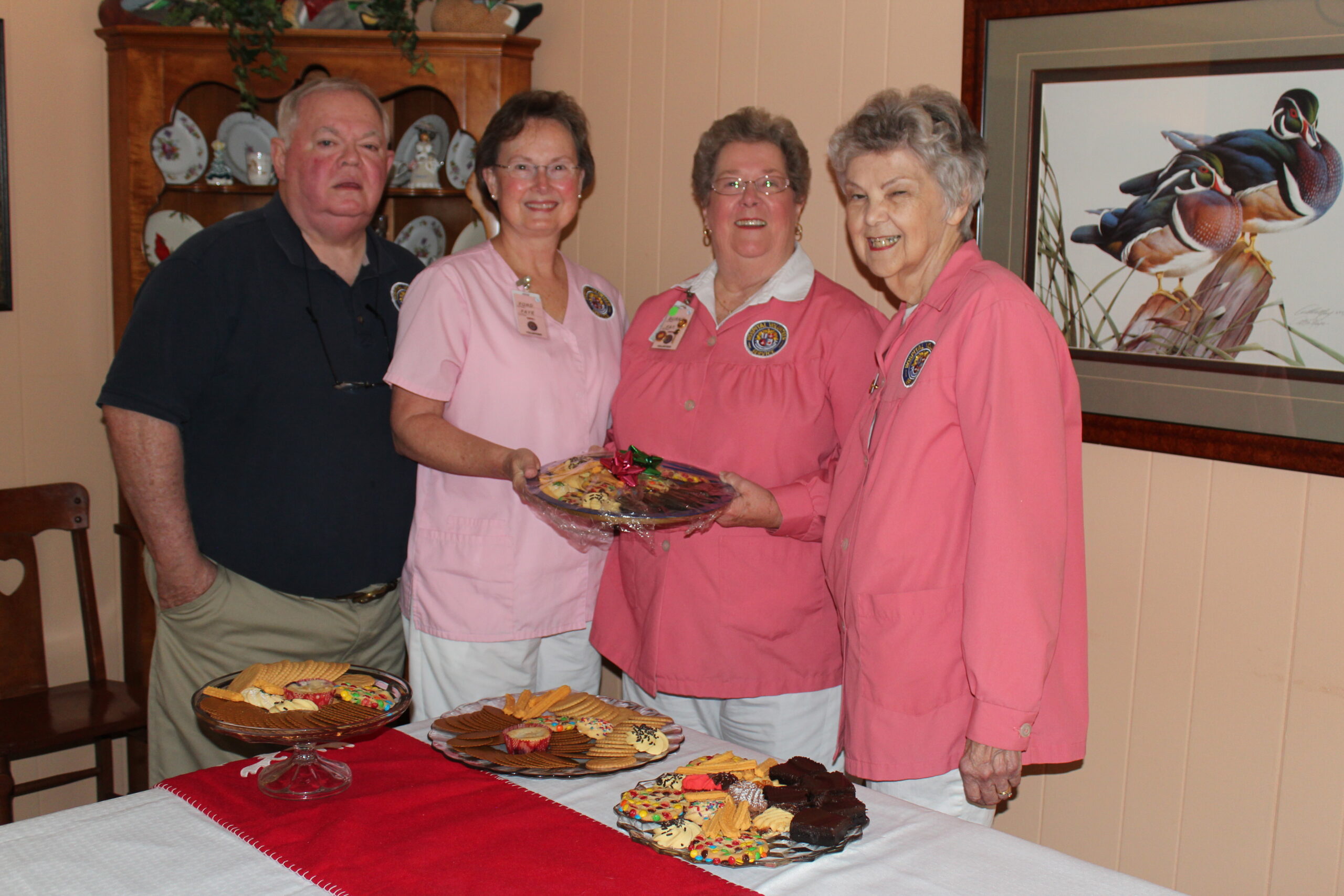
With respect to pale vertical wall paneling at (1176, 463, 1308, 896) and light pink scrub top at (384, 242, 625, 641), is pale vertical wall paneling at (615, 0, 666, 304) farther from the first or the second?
pale vertical wall paneling at (1176, 463, 1308, 896)

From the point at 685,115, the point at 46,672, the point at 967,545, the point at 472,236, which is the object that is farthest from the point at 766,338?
the point at 46,672

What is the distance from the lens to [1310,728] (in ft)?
6.57

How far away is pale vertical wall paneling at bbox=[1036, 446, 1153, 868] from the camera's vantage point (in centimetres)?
225

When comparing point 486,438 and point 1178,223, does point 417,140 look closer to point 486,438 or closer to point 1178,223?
point 486,438

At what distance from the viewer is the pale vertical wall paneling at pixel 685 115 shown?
3064 mm

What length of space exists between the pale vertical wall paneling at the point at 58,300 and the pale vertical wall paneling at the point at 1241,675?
3.30 m

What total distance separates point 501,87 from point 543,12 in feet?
1.22

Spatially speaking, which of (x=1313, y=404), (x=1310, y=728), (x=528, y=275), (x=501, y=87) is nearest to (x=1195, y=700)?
(x=1310, y=728)

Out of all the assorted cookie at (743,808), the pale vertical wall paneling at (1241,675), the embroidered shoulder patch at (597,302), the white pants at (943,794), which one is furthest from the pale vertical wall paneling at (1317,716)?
the embroidered shoulder patch at (597,302)

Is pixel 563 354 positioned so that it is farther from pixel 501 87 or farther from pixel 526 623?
pixel 501 87

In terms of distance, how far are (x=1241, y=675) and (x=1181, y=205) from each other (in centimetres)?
90

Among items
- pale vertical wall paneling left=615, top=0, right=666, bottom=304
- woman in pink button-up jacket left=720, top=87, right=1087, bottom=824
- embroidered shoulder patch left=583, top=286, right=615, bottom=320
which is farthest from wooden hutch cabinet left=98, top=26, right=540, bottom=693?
woman in pink button-up jacket left=720, top=87, right=1087, bottom=824

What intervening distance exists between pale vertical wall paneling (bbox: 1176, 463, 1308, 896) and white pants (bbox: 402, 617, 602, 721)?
1.32m
